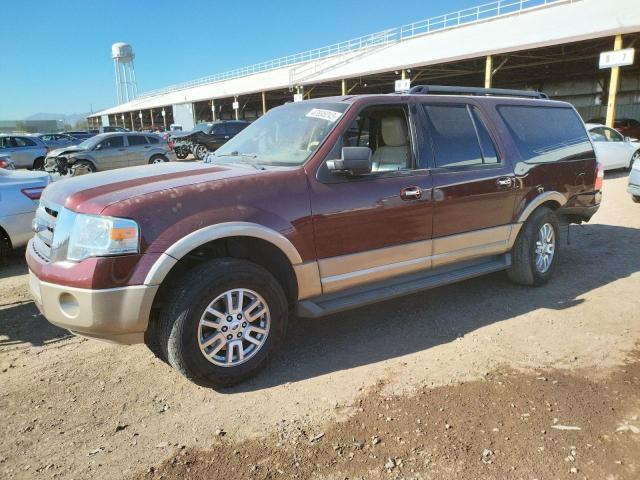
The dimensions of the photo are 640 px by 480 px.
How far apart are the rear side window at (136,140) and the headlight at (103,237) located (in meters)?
16.1

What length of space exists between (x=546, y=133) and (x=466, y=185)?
5.19 feet

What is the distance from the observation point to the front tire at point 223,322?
9.76 ft

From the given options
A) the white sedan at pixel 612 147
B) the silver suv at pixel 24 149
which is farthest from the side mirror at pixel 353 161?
the silver suv at pixel 24 149

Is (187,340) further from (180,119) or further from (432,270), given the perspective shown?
(180,119)

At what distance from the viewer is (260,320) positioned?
130 inches

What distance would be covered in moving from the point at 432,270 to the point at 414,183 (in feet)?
2.74

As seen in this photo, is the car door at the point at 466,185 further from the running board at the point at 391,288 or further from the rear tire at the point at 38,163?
the rear tire at the point at 38,163

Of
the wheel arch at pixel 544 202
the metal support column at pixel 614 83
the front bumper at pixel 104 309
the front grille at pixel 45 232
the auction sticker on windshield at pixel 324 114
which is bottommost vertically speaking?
the front bumper at pixel 104 309

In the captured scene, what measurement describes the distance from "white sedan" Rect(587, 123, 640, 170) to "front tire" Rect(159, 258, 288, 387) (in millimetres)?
13513

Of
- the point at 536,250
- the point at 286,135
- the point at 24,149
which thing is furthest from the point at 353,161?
the point at 24,149

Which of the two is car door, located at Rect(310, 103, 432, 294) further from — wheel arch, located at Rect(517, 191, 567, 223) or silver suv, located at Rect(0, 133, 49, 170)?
silver suv, located at Rect(0, 133, 49, 170)

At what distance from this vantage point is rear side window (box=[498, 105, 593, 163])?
4.84m

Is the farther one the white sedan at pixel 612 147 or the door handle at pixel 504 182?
the white sedan at pixel 612 147

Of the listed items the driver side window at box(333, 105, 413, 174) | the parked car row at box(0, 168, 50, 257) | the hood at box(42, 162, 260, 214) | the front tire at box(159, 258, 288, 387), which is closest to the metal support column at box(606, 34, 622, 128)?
the driver side window at box(333, 105, 413, 174)
